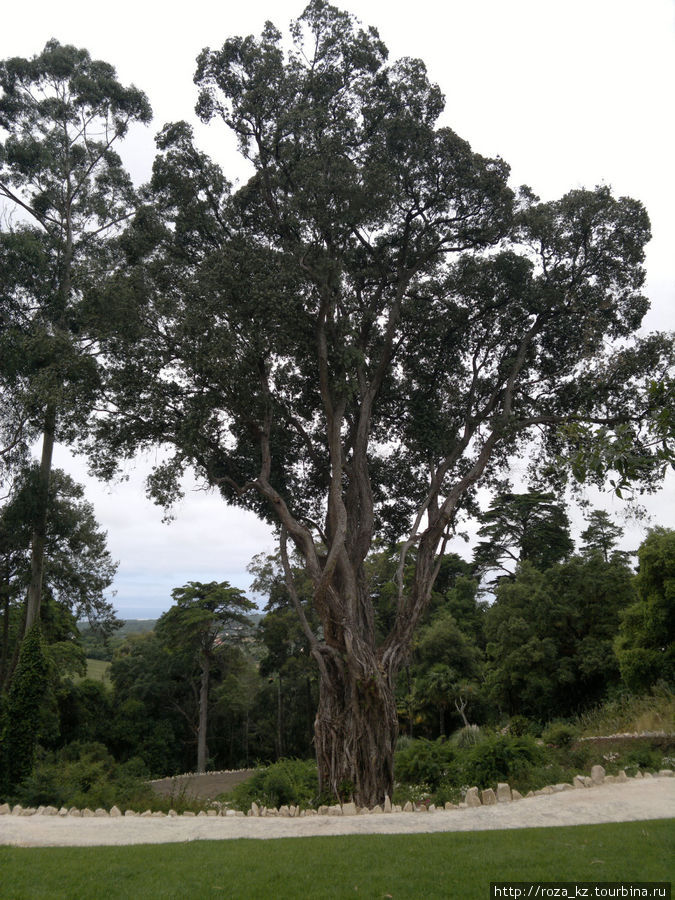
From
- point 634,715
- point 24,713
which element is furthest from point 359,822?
point 634,715

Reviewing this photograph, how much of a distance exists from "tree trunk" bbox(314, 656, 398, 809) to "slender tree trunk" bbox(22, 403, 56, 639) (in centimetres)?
683

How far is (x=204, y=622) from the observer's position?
25297mm

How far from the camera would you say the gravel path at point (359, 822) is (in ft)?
20.4

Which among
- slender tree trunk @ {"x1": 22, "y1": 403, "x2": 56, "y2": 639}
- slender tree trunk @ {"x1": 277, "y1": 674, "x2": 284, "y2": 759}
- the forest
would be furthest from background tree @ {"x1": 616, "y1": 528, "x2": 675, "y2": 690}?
slender tree trunk @ {"x1": 277, "y1": 674, "x2": 284, "y2": 759}

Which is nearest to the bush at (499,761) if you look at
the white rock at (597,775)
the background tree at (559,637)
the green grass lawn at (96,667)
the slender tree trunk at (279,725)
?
the white rock at (597,775)

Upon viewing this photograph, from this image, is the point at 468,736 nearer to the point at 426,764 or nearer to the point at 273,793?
the point at 426,764

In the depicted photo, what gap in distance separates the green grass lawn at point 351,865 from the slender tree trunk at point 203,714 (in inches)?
822

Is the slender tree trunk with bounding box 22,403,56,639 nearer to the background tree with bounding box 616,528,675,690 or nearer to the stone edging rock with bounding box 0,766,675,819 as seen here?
the stone edging rock with bounding box 0,766,675,819

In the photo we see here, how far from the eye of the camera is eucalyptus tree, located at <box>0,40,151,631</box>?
13.2 meters

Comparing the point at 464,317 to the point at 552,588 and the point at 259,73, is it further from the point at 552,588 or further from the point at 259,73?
the point at 552,588

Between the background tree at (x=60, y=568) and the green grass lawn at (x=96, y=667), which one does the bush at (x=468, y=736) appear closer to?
the background tree at (x=60, y=568)

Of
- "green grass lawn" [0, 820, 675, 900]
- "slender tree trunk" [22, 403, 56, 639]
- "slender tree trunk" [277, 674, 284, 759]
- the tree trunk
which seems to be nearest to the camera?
"green grass lawn" [0, 820, 675, 900]

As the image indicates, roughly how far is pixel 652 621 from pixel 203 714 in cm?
1833

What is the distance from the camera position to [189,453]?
10602 mm
